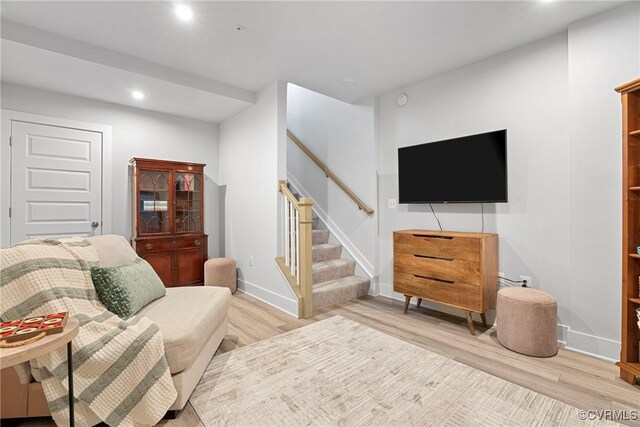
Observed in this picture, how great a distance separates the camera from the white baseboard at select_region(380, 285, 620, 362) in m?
2.10

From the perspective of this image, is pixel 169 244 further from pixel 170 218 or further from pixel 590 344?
pixel 590 344

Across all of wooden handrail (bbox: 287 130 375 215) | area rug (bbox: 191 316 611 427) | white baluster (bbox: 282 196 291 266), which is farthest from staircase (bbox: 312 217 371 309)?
area rug (bbox: 191 316 611 427)

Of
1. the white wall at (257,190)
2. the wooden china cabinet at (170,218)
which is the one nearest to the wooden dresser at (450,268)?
the white wall at (257,190)

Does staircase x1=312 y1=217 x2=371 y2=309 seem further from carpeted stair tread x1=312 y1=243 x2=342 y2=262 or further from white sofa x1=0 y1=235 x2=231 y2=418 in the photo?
white sofa x1=0 y1=235 x2=231 y2=418

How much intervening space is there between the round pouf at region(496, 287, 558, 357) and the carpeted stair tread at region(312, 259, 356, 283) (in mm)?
1876

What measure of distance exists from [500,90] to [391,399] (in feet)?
8.87

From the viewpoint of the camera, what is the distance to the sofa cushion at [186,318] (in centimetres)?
156

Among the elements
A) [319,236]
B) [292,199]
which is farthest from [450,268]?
[319,236]

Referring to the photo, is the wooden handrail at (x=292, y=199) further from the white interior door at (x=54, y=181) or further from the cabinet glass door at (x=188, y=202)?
the white interior door at (x=54, y=181)

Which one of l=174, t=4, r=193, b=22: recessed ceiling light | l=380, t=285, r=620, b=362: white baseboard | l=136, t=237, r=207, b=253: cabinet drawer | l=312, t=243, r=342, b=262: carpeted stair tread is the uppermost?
l=174, t=4, r=193, b=22: recessed ceiling light

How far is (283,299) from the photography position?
10.4ft

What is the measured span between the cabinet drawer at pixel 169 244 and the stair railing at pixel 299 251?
141 cm

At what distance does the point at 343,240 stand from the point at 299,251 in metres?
1.22

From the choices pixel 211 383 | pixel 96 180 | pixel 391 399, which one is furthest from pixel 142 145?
pixel 391 399
